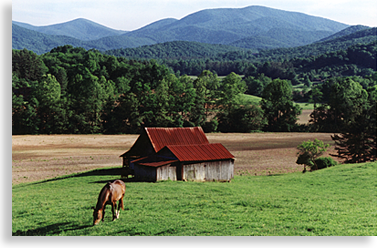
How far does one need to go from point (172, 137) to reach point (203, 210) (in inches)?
833

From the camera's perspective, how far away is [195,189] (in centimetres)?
2683

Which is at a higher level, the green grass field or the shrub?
the green grass field

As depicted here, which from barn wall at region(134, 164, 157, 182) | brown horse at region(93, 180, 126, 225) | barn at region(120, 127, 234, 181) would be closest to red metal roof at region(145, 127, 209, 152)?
barn at region(120, 127, 234, 181)

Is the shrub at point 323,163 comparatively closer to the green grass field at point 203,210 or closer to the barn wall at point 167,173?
the green grass field at point 203,210

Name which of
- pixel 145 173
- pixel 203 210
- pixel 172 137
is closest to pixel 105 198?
pixel 203 210

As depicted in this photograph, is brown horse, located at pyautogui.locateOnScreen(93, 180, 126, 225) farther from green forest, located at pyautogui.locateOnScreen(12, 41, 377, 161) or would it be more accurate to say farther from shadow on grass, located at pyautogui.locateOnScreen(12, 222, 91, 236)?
green forest, located at pyautogui.locateOnScreen(12, 41, 377, 161)

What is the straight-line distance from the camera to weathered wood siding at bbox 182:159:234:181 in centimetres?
3334

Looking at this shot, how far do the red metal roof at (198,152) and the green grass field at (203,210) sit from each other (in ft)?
13.2

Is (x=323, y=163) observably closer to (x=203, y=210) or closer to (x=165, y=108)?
(x=203, y=210)

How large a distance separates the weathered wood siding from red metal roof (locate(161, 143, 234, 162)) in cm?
56

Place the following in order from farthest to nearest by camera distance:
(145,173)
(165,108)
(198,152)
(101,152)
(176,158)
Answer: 1. (165,108)
2. (101,152)
3. (198,152)
4. (176,158)
5. (145,173)

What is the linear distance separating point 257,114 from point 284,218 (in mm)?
83471

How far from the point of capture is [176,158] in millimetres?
33438
